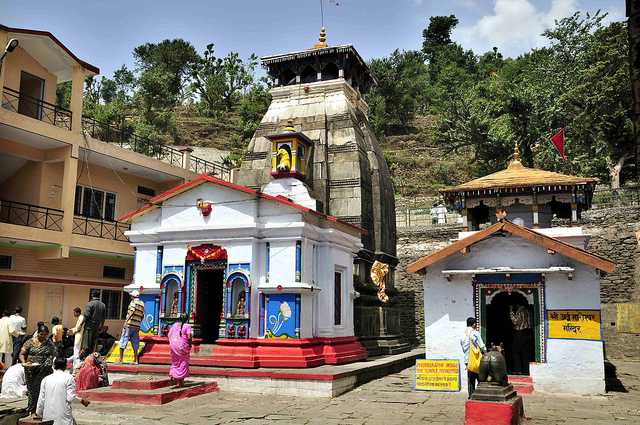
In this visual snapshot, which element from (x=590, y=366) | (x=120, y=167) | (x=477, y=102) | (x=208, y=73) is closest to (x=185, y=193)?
(x=120, y=167)

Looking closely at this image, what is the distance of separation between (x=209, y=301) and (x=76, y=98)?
8.76 meters

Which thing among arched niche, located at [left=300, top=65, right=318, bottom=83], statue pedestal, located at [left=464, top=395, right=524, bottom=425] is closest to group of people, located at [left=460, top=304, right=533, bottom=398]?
statue pedestal, located at [left=464, top=395, right=524, bottom=425]

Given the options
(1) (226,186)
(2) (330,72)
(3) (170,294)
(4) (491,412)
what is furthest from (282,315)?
(2) (330,72)

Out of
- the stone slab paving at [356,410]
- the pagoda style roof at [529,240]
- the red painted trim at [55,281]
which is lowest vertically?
the stone slab paving at [356,410]

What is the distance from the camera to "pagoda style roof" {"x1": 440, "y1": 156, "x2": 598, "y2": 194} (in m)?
18.4

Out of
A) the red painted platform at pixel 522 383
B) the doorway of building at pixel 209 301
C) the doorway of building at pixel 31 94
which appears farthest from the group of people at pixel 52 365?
the red painted platform at pixel 522 383

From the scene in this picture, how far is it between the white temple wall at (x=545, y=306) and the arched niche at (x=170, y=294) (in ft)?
22.2

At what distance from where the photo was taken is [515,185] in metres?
18.8

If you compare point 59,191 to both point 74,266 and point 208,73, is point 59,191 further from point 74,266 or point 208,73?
point 208,73

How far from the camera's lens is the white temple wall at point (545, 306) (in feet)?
43.4

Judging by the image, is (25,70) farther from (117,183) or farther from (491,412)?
(491,412)

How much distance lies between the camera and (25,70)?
20.4 m

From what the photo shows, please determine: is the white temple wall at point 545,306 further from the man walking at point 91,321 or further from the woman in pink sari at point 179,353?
the man walking at point 91,321

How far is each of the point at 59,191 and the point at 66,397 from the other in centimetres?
1449
